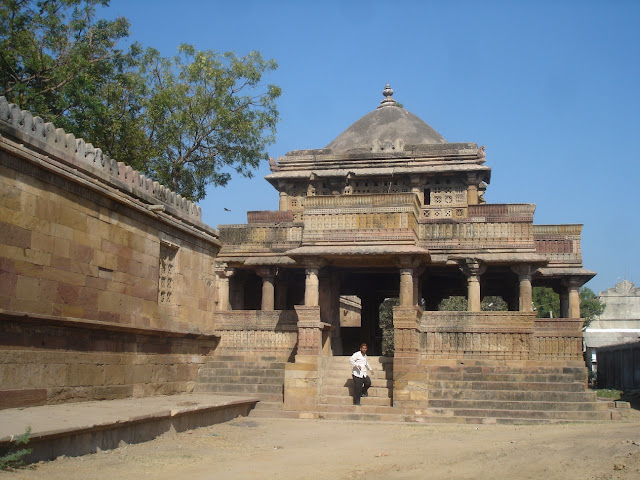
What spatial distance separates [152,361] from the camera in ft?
48.0

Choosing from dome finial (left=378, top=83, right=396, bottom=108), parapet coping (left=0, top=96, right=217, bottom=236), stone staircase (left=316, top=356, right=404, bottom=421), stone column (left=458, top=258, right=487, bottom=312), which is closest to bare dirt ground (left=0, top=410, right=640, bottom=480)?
stone staircase (left=316, top=356, right=404, bottom=421)

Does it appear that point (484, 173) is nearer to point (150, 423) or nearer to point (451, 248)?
point (451, 248)

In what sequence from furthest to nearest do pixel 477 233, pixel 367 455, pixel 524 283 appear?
pixel 477 233
pixel 524 283
pixel 367 455

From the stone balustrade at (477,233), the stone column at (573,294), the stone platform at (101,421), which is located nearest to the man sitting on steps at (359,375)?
the stone platform at (101,421)

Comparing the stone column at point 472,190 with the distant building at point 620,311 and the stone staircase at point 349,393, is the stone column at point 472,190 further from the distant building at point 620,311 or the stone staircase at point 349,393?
the distant building at point 620,311

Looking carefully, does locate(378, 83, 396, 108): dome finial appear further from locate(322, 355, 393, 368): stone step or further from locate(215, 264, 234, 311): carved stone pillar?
locate(322, 355, 393, 368): stone step

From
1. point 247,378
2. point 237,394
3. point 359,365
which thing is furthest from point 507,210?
point 237,394

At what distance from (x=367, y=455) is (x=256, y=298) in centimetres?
1641

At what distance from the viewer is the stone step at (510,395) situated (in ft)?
49.6

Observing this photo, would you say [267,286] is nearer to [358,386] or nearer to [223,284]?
[223,284]

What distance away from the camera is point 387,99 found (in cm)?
3544

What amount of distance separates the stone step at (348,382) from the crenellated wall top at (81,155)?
4889 millimetres

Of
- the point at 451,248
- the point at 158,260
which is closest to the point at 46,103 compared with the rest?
the point at 158,260

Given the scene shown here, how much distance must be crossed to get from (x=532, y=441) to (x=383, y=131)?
22.2m
